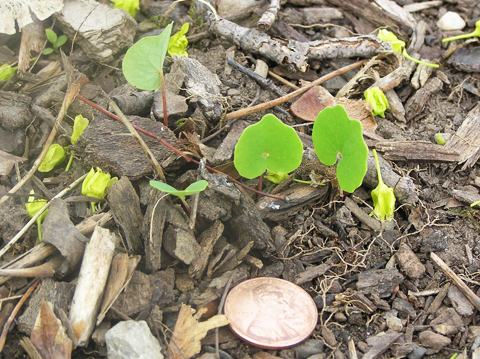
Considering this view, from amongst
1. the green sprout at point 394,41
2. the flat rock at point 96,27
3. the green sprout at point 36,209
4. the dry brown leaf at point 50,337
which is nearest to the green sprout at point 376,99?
the green sprout at point 394,41

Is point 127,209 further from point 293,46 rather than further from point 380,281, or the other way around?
point 293,46

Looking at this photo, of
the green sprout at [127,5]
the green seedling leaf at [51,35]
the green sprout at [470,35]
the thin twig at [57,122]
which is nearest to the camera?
the thin twig at [57,122]

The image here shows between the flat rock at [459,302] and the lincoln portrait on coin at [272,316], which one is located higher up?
the lincoln portrait on coin at [272,316]

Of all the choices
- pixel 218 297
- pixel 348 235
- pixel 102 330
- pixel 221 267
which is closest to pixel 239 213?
pixel 221 267

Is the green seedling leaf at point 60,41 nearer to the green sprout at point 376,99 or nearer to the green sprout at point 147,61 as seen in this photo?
the green sprout at point 147,61

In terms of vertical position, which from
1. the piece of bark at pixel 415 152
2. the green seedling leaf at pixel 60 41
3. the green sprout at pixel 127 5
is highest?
the green sprout at pixel 127 5
